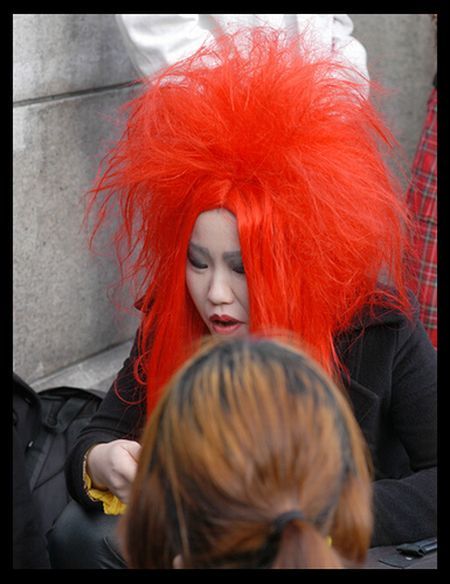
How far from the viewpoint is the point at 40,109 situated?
3.31 meters

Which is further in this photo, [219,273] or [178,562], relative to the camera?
[219,273]

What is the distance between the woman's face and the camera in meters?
2.16

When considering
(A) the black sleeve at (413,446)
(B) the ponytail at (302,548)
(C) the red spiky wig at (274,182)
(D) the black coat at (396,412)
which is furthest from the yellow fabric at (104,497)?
(B) the ponytail at (302,548)

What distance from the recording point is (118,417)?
253cm

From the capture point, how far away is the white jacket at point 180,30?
9.71ft

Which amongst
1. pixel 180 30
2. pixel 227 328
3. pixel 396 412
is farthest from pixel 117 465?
pixel 180 30

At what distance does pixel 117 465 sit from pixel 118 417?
299 millimetres

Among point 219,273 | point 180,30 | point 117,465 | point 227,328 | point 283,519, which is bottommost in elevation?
point 117,465

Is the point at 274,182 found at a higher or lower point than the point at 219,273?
higher

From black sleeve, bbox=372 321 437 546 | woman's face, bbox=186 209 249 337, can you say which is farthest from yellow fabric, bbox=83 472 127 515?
black sleeve, bbox=372 321 437 546

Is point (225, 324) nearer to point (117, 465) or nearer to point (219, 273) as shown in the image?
point (219, 273)

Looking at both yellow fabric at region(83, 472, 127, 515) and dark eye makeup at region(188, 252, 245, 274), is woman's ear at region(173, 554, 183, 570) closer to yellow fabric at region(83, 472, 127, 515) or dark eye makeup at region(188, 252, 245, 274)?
dark eye makeup at region(188, 252, 245, 274)

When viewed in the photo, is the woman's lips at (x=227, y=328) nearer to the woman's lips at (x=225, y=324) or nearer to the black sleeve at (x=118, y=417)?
the woman's lips at (x=225, y=324)
